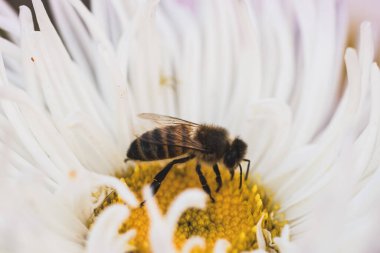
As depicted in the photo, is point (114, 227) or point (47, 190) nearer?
point (114, 227)

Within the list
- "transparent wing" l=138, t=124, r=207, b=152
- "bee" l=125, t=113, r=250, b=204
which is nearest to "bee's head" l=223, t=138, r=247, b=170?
"bee" l=125, t=113, r=250, b=204

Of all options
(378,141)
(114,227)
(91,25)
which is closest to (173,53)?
(91,25)

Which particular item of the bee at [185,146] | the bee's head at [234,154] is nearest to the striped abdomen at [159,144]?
the bee at [185,146]

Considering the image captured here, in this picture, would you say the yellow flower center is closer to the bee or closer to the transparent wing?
the bee

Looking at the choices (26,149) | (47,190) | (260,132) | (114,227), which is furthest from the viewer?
(260,132)

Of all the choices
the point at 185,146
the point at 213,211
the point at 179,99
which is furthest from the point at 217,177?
the point at 179,99

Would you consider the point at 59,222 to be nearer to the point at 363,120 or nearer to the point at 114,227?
the point at 114,227

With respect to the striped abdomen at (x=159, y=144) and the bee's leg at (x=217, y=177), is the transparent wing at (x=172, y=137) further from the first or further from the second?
the bee's leg at (x=217, y=177)
